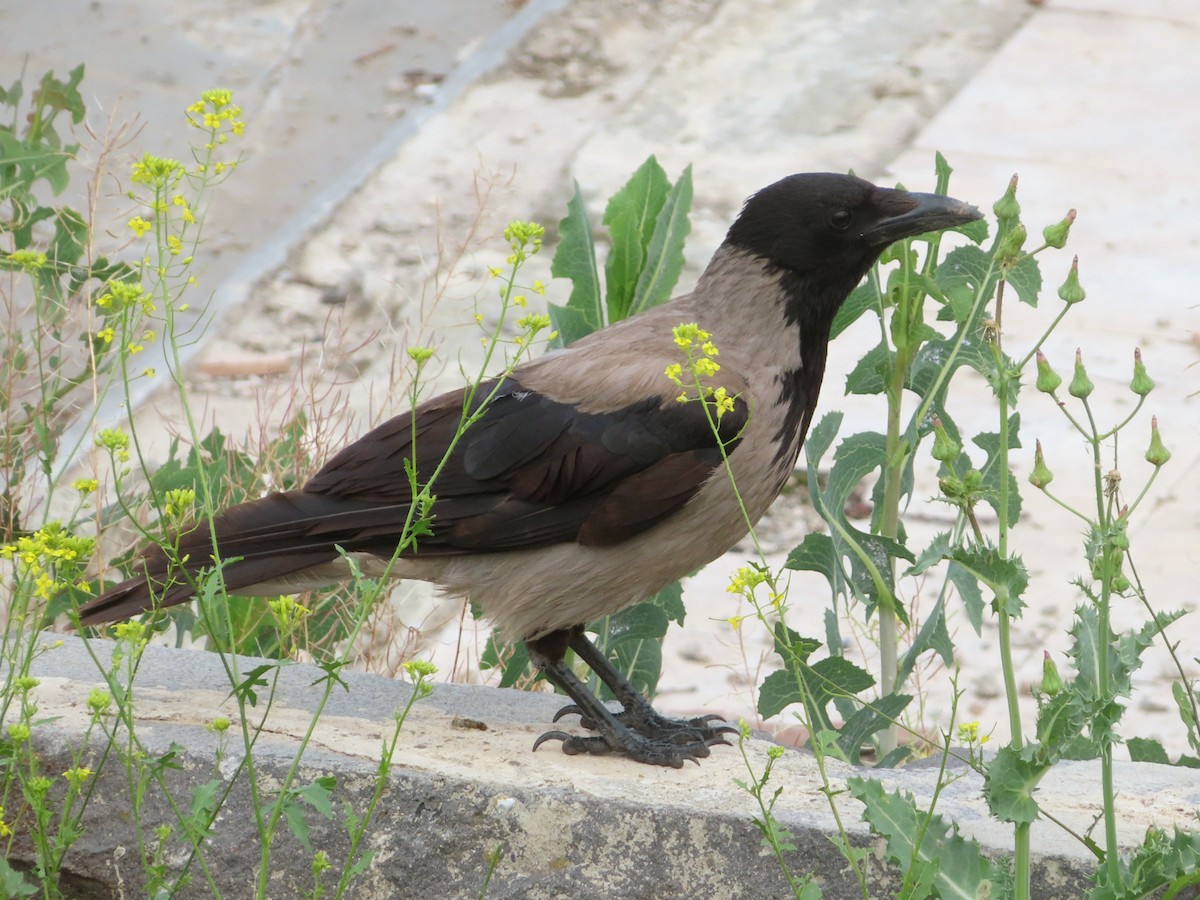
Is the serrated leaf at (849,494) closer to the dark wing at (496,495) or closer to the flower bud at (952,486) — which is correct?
the dark wing at (496,495)

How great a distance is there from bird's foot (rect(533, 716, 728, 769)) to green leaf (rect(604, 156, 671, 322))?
143cm

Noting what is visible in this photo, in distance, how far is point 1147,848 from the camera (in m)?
2.72

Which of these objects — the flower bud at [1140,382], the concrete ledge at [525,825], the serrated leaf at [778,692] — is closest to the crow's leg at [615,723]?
the serrated leaf at [778,692]

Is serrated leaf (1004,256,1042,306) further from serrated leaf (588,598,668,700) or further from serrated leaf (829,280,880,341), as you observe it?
serrated leaf (588,598,668,700)

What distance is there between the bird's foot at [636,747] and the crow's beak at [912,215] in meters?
1.17

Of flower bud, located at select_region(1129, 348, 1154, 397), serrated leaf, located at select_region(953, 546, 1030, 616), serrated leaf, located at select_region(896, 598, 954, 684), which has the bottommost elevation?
serrated leaf, located at select_region(896, 598, 954, 684)

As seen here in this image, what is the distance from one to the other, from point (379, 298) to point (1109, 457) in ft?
10.4

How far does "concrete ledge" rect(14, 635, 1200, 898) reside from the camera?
9.91ft

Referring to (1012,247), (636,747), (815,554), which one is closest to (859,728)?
(815,554)

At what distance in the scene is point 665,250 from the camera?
4.64 meters

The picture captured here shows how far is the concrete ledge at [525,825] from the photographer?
302cm

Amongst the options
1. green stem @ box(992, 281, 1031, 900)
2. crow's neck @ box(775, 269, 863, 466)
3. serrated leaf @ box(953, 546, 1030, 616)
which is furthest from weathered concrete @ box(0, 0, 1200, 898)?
serrated leaf @ box(953, 546, 1030, 616)

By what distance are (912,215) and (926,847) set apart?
146 cm

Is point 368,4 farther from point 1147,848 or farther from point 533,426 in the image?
point 1147,848
